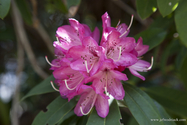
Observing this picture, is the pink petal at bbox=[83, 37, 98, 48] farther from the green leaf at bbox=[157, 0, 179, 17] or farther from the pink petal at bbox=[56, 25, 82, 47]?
the green leaf at bbox=[157, 0, 179, 17]

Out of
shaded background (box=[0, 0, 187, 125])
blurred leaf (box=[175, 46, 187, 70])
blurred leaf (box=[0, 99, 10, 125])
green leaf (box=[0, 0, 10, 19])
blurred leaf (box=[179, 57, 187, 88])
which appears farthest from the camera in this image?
blurred leaf (box=[0, 99, 10, 125])

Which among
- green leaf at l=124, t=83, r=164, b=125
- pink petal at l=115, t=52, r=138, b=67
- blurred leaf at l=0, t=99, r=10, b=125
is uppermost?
pink petal at l=115, t=52, r=138, b=67

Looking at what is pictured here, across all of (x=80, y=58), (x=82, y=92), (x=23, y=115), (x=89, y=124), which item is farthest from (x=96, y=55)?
(x=23, y=115)

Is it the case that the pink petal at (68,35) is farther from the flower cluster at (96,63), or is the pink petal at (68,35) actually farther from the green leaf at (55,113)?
the green leaf at (55,113)

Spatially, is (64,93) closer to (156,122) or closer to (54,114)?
(54,114)

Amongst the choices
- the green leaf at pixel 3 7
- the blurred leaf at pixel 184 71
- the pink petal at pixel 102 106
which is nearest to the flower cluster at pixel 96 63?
the pink petal at pixel 102 106

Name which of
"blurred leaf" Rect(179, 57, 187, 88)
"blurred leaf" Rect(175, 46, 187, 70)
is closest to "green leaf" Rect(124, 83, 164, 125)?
"blurred leaf" Rect(175, 46, 187, 70)
